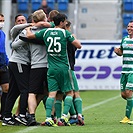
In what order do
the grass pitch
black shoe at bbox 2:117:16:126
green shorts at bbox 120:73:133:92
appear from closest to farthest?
the grass pitch
black shoe at bbox 2:117:16:126
green shorts at bbox 120:73:133:92

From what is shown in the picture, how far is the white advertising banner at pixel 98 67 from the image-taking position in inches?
898

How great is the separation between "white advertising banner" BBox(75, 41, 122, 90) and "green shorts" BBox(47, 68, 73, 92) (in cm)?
1175

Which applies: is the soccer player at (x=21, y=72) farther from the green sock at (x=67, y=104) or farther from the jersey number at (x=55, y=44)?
the green sock at (x=67, y=104)

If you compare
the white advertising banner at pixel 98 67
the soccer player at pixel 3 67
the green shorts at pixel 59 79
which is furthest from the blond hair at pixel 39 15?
the white advertising banner at pixel 98 67

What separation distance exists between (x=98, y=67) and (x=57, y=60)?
39.9 feet

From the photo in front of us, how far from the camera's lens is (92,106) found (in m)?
16.3

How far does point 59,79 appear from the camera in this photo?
10914mm

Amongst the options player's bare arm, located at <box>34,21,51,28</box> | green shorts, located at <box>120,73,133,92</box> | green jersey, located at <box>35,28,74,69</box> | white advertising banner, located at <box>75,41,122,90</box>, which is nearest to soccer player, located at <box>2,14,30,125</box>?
player's bare arm, located at <box>34,21,51,28</box>

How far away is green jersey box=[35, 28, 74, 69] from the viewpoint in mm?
10828

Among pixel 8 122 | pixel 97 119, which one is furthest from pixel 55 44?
pixel 97 119

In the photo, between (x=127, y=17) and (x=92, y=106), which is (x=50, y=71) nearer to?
(x=92, y=106)

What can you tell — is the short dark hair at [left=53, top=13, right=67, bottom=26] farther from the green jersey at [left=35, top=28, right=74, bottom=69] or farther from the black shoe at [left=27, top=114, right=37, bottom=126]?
the black shoe at [left=27, top=114, right=37, bottom=126]

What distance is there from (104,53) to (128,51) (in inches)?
438

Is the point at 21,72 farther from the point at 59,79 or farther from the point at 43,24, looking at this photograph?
the point at 43,24
